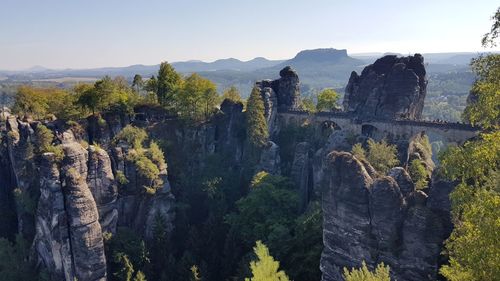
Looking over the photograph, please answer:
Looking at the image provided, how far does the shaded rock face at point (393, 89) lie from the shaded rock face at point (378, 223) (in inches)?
1080

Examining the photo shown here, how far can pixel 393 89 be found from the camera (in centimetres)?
5753

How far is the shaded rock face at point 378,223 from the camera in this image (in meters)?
28.7

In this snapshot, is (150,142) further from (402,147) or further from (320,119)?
(402,147)

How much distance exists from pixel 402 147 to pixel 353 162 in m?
21.4

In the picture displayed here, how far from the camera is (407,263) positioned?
2936 centimetres

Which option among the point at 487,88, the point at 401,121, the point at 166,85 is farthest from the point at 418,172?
the point at 166,85

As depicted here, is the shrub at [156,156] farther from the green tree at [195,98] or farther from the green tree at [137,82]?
the green tree at [137,82]

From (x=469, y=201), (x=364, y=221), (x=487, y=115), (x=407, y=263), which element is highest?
(x=487, y=115)

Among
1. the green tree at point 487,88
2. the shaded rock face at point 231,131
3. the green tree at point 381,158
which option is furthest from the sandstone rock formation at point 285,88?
the green tree at point 487,88

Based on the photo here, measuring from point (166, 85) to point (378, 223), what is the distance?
47.6 metres

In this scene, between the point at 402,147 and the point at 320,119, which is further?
the point at 320,119

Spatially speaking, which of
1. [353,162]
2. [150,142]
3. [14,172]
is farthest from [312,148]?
[14,172]

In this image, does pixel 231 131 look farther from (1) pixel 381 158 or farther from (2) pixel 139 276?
(2) pixel 139 276

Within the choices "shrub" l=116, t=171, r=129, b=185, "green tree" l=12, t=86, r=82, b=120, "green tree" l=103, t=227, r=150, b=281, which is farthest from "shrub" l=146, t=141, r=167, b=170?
"green tree" l=12, t=86, r=82, b=120
